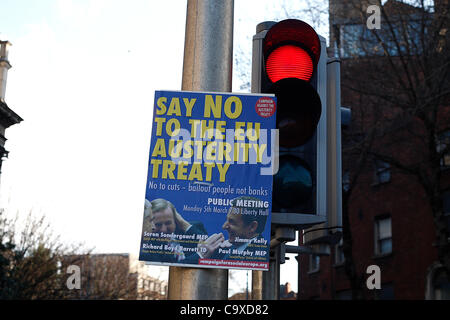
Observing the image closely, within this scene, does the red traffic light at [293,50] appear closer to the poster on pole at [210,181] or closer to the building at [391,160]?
the poster on pole at [210,181]

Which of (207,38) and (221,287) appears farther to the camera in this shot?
(207,38)

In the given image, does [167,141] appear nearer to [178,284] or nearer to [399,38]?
[178,284]

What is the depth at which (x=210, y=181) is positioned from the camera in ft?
11.8

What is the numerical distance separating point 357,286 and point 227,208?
20.4m

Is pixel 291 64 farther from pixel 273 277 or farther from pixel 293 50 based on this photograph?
pixel 273 277

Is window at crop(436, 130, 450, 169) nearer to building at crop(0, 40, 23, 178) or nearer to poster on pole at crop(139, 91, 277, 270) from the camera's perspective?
poster on pole at crop(139, 91, 277, 270)

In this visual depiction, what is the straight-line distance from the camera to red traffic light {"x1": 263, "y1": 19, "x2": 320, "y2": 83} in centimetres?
421

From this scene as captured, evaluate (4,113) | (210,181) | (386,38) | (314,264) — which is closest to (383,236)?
(314,264)

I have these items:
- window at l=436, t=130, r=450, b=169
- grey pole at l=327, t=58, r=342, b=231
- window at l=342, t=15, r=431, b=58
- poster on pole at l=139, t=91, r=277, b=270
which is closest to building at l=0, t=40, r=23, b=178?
window at l=342, t=15, r=431, b=58

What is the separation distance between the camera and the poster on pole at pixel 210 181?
349 centimetres

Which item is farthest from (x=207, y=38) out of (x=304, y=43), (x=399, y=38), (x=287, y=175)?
(x=399, y=38)

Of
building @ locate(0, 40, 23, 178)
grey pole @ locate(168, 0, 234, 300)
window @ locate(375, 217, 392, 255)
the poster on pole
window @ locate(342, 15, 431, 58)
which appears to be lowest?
the poster on pole

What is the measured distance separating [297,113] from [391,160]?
57.8ft
